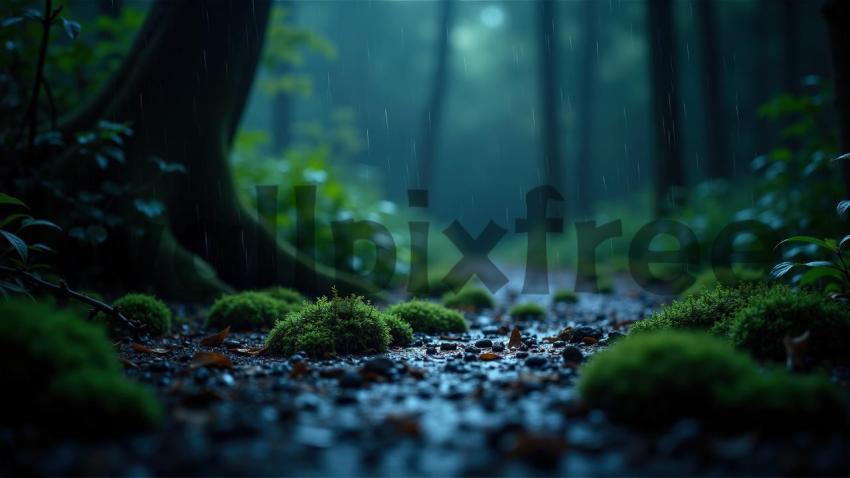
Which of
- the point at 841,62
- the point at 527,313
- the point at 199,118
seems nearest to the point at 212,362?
the point at 527,313

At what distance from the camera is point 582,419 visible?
89.2 inches

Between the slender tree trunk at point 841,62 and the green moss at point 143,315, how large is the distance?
5.80 m

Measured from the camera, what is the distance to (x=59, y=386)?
2.05 m

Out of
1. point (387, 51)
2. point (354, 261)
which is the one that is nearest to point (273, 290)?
point (354, 261)

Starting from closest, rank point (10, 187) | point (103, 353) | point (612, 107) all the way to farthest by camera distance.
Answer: point (103, 353) → point (10, 187) → point (612, 107)

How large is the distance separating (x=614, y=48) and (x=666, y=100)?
23.6m

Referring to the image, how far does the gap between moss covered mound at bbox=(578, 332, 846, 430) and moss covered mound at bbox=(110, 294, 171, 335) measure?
353cm

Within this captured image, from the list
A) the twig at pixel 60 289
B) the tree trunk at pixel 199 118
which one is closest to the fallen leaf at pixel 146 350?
the twig at pixel 60 289

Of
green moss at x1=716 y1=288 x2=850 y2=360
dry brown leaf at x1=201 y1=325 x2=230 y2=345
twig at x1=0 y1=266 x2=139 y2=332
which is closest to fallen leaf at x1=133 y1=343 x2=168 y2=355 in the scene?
twig at x1=0 y1=266 x2=139 y2=332

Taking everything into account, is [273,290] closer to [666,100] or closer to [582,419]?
[582,419]

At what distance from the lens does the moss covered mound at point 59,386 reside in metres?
2.03

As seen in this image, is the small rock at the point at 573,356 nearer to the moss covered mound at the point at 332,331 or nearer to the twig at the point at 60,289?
the moss covered mound at the point at 332,331

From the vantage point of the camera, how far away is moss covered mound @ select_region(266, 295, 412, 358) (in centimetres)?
370

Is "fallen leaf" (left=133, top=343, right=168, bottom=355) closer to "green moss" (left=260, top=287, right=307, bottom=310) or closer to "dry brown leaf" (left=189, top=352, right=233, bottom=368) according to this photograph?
"dry brown leaf" (left=189, top=352, right=233, bottom=368)
